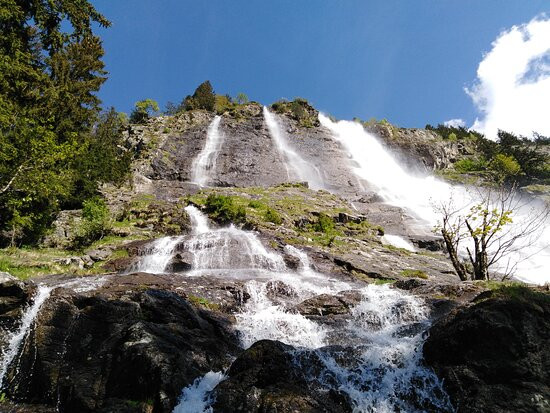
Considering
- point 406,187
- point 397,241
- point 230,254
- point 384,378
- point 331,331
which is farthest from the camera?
point 406,187

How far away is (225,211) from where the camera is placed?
88.4 feet

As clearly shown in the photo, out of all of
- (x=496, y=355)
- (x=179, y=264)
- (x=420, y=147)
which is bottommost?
(x=496, y=355)

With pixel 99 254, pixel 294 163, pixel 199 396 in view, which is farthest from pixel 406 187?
pixel 199 396

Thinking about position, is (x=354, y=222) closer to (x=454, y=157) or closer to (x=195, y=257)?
(x=195, y=257)

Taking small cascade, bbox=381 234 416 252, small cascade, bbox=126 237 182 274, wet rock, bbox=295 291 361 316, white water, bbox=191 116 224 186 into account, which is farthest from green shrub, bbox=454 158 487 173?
wet rock, bbox=295 291 361 316

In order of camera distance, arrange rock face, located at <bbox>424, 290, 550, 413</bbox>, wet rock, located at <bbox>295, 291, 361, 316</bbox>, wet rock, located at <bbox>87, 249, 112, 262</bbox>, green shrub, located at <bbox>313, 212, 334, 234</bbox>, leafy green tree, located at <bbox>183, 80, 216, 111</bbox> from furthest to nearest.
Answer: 1. leafy green tree, located at <bbox>183, 80, 216, 111</bbox>
2. green shrub, located at <bbox>313, 212, 334, 234</bbox>
3. wet rock, located at <bbox>87, 249, 112, 262</bbox>
4. wet rock, located at <bbox>295, 291, 361, 316</bbox>
5. rock face, located at <bbox>424, 290, 550, 413</bbox>

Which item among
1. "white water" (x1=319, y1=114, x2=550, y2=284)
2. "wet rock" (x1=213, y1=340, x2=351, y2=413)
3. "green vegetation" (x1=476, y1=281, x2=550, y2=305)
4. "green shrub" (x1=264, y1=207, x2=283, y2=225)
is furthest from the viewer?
"white water" (x1=319, y1=114, x2=550, y2=284)

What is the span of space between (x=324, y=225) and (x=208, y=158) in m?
24.8

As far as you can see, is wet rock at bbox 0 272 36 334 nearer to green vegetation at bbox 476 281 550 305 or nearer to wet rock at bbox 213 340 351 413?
wet rock at bbox 213 340 351 413

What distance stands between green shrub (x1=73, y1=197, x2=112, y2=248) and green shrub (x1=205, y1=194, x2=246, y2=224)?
708cm

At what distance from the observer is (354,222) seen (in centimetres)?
3188

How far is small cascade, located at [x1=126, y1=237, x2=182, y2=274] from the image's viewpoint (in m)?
18.5

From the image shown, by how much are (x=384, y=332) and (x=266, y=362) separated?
219 inches

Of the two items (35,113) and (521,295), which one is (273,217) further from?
(521,295)
